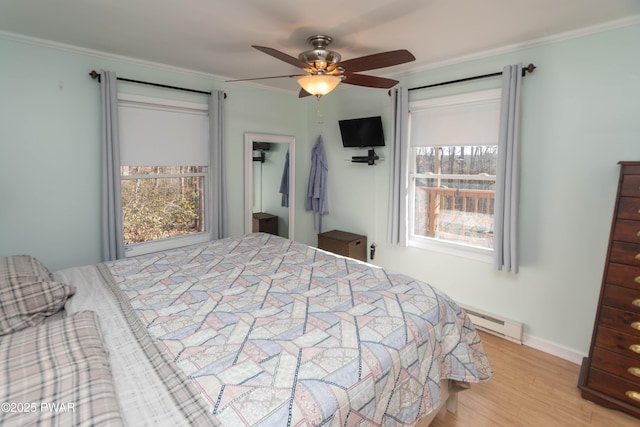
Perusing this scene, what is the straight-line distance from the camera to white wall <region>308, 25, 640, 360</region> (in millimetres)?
2270

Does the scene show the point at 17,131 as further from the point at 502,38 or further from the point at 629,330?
the point at 629,330

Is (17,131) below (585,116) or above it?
below

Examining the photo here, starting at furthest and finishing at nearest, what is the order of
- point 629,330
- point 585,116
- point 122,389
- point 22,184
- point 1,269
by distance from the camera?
1. point 22,184
2. point 585,116
3. point 629,330
4. point 1,269
5. point 122,389

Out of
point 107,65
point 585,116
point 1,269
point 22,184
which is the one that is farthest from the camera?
point 107,65

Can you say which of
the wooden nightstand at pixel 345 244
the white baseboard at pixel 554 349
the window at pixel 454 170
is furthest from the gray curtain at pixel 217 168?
the white baseboard at pixel 554 349

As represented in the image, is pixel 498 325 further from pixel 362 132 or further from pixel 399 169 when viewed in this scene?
pixel 362 132

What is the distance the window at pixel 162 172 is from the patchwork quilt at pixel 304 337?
91 cm

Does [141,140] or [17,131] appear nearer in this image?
[17,131]

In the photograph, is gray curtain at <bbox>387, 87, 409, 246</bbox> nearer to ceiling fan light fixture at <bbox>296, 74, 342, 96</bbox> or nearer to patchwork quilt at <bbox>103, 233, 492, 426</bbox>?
patchwork quilt at <bbox>103, 233, 492, 426</bbox>

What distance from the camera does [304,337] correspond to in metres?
1.45

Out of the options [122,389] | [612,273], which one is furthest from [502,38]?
[122,389]

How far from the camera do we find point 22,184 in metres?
2.54

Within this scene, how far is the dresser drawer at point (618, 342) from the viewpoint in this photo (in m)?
1.95

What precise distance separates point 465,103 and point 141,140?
10.3 ft
